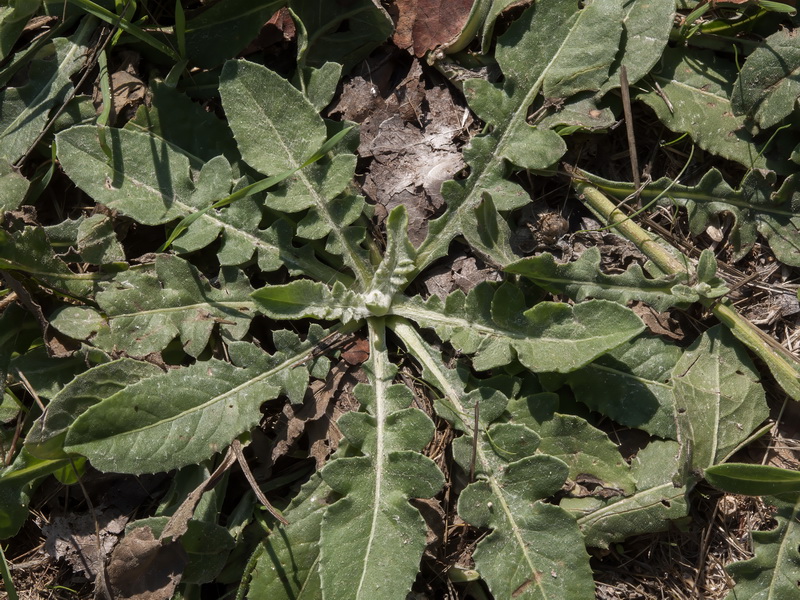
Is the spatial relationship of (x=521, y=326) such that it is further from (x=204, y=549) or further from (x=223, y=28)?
(x=223, y=28)

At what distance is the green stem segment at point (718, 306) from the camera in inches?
109

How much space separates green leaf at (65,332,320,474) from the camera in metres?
2.52

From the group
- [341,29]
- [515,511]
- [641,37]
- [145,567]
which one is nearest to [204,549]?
[145,567]

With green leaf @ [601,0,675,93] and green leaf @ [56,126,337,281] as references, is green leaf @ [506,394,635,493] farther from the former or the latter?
green leaf @ [601,0,675,93]

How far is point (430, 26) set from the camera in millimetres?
3145

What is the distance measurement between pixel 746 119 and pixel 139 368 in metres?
2.68

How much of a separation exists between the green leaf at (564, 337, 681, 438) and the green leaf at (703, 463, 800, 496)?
28 centimetres

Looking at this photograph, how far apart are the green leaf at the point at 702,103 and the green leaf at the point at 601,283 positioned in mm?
646

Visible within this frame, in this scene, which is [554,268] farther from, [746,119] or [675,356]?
[746,119]

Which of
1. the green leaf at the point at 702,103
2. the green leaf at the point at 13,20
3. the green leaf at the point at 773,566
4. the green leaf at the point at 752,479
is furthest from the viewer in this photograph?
the green leaf at the point at 13,20

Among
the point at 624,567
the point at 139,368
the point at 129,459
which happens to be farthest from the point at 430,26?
the point at 624,567

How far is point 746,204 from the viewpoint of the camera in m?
2.98

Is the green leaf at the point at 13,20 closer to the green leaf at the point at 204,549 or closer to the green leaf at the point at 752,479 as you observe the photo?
the green leaf at the point at 204,549

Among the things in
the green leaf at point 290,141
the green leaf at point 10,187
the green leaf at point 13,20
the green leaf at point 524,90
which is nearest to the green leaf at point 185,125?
the green leaf at point 290,141
